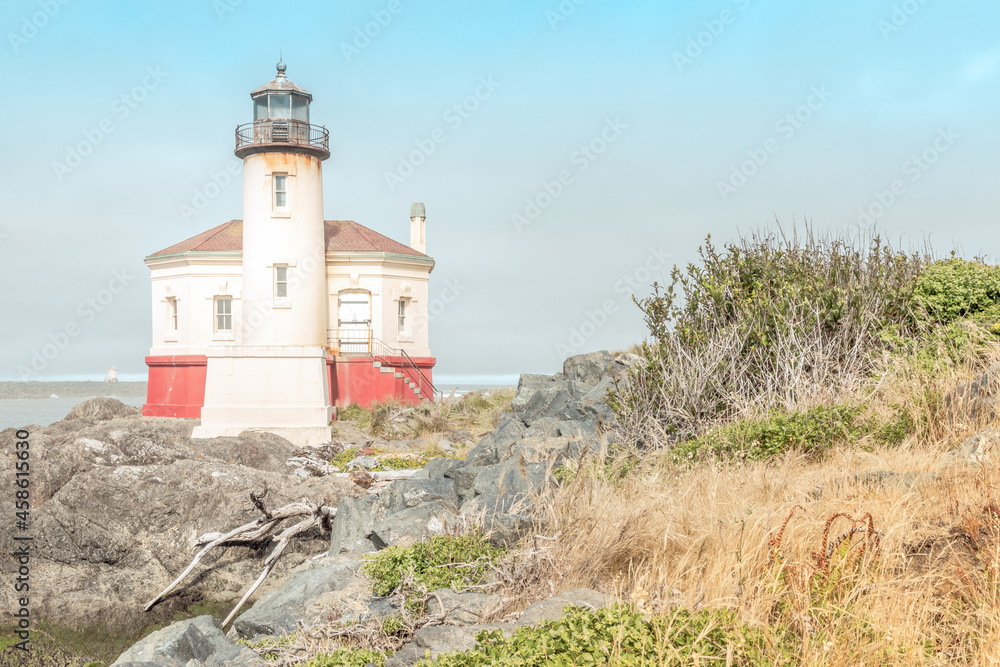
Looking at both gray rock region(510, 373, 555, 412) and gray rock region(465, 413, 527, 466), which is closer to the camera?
gray rock region(465, 413, 527, 466)

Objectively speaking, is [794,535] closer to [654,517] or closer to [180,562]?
[654,517]

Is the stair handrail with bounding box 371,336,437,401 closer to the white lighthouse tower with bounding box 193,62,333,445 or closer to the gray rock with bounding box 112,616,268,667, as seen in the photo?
the white lighthouse tower with bounding box 193,62,333,445

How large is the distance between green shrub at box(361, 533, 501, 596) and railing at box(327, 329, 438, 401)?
1991 centimetres

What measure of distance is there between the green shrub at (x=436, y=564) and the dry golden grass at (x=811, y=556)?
1.72ft

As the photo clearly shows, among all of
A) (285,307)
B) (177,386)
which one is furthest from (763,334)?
(177,386)

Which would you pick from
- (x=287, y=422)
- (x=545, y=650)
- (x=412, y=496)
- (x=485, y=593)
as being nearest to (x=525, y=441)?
(x=412, y=496)

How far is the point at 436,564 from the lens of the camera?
21.1ft

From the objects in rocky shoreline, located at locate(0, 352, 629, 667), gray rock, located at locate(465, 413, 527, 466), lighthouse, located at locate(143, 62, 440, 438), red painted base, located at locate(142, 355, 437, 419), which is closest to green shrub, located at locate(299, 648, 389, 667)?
rocky shoreline, located at locate(0, 352, 629, 667)

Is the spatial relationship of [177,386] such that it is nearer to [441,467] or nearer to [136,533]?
[136,533]

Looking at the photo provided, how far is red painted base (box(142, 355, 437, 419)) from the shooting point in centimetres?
2570

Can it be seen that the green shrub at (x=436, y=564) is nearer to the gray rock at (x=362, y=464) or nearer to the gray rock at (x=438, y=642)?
the gray rock at (x=438, y=642)

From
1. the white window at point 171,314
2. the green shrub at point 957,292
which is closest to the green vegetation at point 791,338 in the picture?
the green shrub at point 957,292

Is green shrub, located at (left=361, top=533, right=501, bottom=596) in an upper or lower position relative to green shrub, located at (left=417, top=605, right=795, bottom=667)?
lower

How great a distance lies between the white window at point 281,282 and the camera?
918 inches
